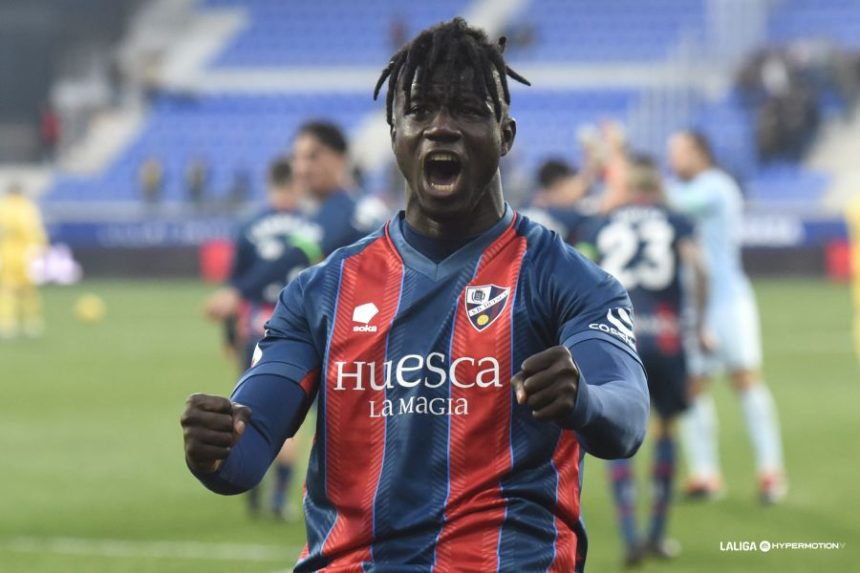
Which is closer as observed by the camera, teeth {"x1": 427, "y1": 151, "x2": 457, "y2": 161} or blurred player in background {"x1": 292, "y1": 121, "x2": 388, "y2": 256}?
teeth {"x1": 427, "y1": 151, "x2": 457, "y2": 161}

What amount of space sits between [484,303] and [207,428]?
67 cm

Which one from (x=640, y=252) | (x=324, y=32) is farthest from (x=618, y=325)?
(x=324, y=32)

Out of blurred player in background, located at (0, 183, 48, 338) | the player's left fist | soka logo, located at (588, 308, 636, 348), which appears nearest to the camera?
the player's left fist

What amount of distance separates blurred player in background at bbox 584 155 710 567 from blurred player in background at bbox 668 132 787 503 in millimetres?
1242

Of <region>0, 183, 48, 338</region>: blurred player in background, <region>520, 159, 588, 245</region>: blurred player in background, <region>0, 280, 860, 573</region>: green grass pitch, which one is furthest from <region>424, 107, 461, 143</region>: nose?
<region>0, 183, 48, 338</region>: blurred player in background

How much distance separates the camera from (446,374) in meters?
3.12

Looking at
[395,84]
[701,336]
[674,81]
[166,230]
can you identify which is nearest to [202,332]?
[166,230]

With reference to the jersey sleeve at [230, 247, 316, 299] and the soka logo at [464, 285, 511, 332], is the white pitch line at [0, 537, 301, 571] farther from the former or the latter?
the soka logo at [464, 285, 511, 332]

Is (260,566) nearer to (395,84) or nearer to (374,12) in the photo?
(395,84)

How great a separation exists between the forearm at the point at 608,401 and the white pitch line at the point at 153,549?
5310 mm

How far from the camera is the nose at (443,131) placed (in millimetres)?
3084

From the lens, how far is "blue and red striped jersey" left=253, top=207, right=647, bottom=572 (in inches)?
121

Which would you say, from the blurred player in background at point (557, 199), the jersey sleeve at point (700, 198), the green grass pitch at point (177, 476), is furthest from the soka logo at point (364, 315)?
the jersey sleeve at point (700, 198)

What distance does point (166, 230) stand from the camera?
32.1 m
